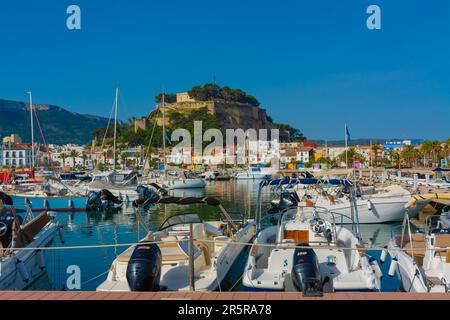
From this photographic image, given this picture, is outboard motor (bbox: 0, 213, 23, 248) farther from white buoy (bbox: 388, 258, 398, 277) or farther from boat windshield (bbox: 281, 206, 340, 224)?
white buoy (bbox: 388, 258, 398, 277)

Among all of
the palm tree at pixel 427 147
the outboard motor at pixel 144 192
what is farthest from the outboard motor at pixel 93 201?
the palm tree at pixel 427 147

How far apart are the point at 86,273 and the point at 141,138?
131700 mm

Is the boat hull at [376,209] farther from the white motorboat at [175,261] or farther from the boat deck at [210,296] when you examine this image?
the boat deck at [210,296]

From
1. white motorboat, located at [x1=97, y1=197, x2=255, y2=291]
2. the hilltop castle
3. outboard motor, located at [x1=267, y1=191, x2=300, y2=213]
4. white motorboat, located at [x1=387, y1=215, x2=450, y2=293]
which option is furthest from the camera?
the hilltop castle

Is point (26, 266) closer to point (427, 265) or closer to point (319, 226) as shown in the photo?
point (319, 226)

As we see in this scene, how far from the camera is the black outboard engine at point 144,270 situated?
8984 mm

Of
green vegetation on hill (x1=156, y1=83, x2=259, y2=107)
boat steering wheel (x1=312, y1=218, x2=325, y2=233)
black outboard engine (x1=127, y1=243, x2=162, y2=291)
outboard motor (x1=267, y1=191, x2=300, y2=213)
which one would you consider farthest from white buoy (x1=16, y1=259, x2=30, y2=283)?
green vegetation on hill (x1=156, y1=83, x2=259, y2=107)

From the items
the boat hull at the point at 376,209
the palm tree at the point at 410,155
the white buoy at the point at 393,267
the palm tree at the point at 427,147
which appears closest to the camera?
the white buoy at the point at 393,267

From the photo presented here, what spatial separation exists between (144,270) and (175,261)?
198 centimetres

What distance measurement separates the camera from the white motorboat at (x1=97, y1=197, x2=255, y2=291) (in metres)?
9.08

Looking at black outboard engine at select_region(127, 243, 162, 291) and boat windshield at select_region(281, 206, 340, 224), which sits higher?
boat windshield at select_region(281, 206, 340, 224)

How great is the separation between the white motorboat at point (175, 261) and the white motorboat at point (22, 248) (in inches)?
85.0
